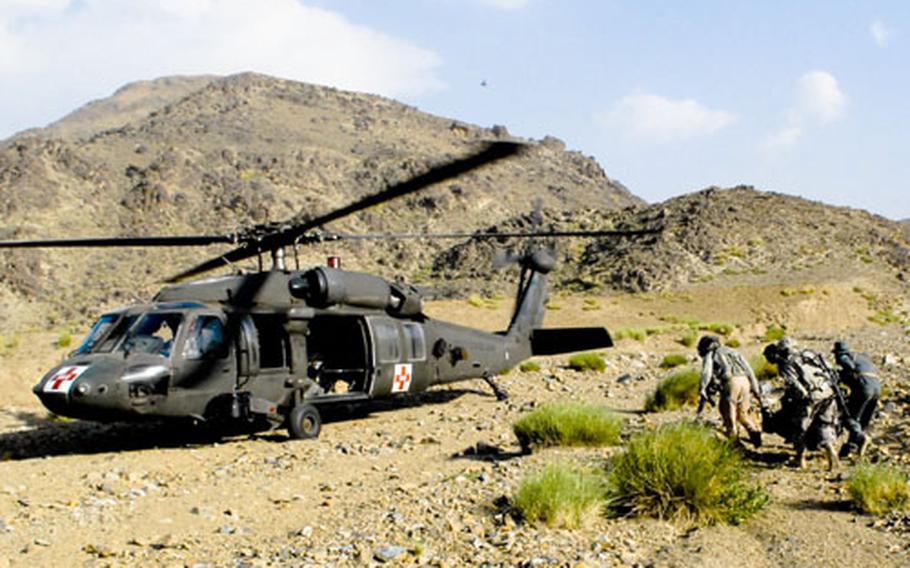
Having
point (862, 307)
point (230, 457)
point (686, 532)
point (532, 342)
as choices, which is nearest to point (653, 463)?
point (686, 532)

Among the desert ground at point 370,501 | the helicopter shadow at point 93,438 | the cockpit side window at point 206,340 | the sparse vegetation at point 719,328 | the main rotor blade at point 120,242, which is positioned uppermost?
the main rotor blade at point 120,242

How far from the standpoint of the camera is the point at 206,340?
11.6 m

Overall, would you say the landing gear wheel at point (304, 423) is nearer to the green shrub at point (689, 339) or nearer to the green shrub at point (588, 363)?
the green shrub at point (588, 363)

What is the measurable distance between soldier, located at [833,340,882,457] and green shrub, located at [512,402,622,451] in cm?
280

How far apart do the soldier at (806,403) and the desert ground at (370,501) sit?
332 mm

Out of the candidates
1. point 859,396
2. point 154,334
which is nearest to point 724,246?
point 859,396

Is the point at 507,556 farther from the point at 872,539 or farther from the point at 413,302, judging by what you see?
the point at 413,302

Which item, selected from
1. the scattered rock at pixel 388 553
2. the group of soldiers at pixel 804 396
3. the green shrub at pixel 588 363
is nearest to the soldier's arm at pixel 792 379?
the group of soldiers at pixel 804 396

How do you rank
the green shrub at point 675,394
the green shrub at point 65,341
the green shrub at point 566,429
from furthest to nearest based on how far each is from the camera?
the green shrub at point 65,341 → the green shrub at point 675,394 → the green shrub at point 566,429

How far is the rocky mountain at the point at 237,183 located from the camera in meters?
51.2

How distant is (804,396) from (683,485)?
2.82 m

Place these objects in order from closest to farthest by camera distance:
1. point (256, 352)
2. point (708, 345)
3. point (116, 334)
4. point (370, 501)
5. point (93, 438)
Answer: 1. point (370, 501)
2. point (708, 345)
3. point (116, 334)
4. point (256, 352)
5. point (93, 438)

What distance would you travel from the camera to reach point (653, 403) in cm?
A: 1373

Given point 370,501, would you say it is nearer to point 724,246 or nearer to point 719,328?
point 719,328
